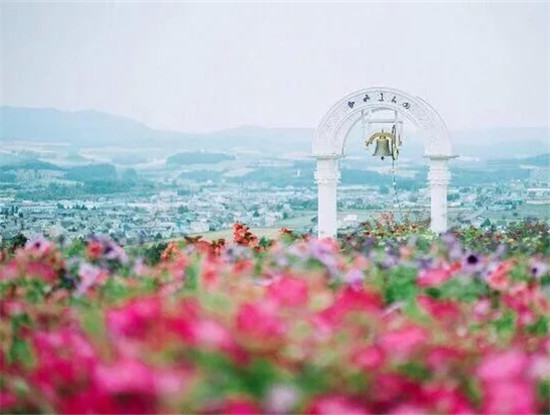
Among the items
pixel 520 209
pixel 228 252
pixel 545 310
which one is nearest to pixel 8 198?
pixel 520 209

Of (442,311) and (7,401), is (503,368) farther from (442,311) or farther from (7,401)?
(7,401)

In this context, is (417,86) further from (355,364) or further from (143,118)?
(355,364)

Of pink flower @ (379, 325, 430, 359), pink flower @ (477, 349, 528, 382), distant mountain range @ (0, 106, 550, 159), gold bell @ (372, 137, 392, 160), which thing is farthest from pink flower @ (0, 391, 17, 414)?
distant mountain range @ (0, 106, 550, 159)

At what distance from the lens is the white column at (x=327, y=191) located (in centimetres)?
921

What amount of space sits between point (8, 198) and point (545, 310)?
29.8ft

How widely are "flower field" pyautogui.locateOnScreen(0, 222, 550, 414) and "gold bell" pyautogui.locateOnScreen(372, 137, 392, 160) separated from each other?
5281 millimetres

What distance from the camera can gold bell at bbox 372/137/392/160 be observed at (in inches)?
372

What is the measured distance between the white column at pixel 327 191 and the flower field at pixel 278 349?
4.99m

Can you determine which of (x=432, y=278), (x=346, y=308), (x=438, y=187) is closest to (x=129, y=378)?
(x=346, y=308)

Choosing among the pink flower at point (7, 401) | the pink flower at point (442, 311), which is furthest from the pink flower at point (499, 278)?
the pink flower at point (7, 401)

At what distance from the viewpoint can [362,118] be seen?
929cm

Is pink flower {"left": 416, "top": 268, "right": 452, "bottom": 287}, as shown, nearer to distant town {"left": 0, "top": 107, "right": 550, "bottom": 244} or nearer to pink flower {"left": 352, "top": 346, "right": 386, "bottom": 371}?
pink flower {"left": 352, "top": 346, "right": 386, "bottom": 371}

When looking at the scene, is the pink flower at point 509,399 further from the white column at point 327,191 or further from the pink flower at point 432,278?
the white column at point 327,191

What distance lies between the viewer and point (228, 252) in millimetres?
5191
